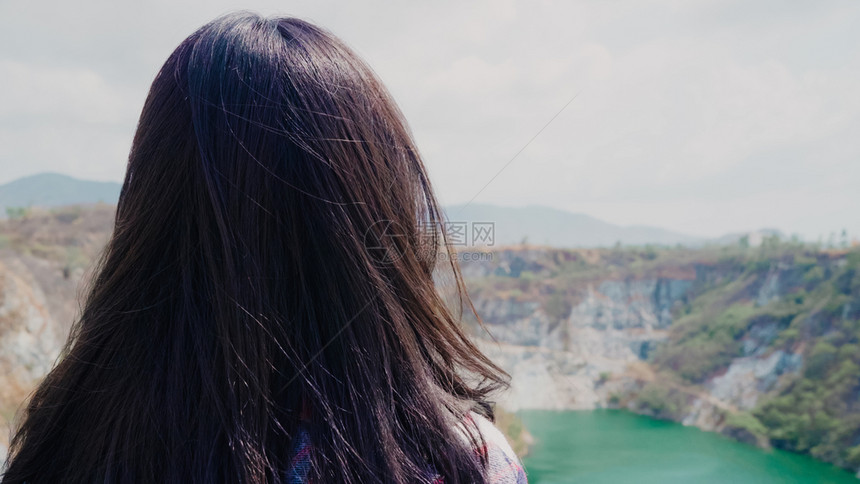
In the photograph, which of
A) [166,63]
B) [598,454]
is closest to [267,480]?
[166,63]

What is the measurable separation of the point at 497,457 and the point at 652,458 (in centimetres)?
1779

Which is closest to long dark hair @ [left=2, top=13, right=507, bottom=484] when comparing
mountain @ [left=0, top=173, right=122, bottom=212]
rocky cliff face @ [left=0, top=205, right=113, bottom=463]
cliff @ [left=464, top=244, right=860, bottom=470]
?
rocky cliff face @ [left=0, top=205, right=113, bottom=463]

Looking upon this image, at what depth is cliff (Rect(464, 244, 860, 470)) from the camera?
1725 cm

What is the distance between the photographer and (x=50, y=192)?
2653cm

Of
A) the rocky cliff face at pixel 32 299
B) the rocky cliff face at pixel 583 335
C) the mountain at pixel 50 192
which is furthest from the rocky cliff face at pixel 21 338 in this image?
the rocky cliff face at pixel 583 335

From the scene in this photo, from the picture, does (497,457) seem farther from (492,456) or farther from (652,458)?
(652,458)

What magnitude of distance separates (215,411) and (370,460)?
13 centimetres

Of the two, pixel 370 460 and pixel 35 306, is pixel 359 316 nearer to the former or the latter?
pixel 370 460

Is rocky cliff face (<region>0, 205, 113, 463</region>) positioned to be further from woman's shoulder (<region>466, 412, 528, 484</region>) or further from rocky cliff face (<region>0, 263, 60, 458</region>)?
woman's shoulder (<region>466, 412, 528, 484</region>)

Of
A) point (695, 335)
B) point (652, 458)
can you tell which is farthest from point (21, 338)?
point (695, 335)

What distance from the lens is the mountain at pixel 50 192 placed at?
73.0 ft

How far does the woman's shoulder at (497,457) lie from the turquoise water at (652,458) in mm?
14861

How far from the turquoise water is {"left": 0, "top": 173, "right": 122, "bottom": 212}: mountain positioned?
1632 centimetres

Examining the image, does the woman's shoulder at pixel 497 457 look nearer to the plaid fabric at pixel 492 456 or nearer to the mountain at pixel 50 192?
the plaid fabric at pixel 492 456
